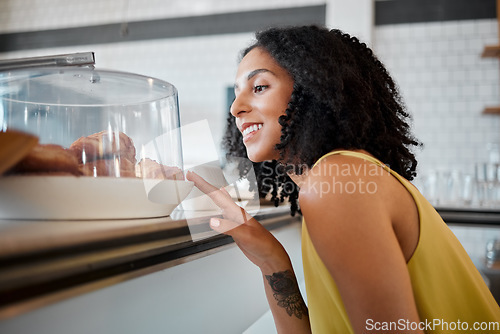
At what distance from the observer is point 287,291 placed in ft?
2.76

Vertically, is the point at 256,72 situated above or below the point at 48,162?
above

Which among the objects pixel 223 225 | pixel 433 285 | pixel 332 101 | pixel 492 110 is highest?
pixel 492 110

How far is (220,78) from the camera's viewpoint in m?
3.81

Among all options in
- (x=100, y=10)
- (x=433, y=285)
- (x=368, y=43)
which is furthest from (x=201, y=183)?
(x=100, y=10)

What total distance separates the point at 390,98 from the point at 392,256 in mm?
442

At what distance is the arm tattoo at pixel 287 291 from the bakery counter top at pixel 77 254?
0.25m

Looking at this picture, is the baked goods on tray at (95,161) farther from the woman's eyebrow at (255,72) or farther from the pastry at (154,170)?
the woman's eyebrow at (255,72)

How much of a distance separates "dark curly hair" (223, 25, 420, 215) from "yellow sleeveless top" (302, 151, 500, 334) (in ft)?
0.32

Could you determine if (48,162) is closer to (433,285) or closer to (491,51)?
(433,285)

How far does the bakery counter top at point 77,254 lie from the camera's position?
361 mm

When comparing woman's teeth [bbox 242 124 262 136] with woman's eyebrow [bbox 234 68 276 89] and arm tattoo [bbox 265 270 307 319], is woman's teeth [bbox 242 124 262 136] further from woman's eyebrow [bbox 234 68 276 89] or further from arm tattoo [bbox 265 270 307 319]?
arm tattoo [bbox 265 270 307 319]

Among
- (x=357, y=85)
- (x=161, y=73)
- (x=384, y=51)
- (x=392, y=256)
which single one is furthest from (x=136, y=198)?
(x=161, y=73)

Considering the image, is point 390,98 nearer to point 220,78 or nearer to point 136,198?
point 136,198

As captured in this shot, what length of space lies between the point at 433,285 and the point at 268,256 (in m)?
0.29
